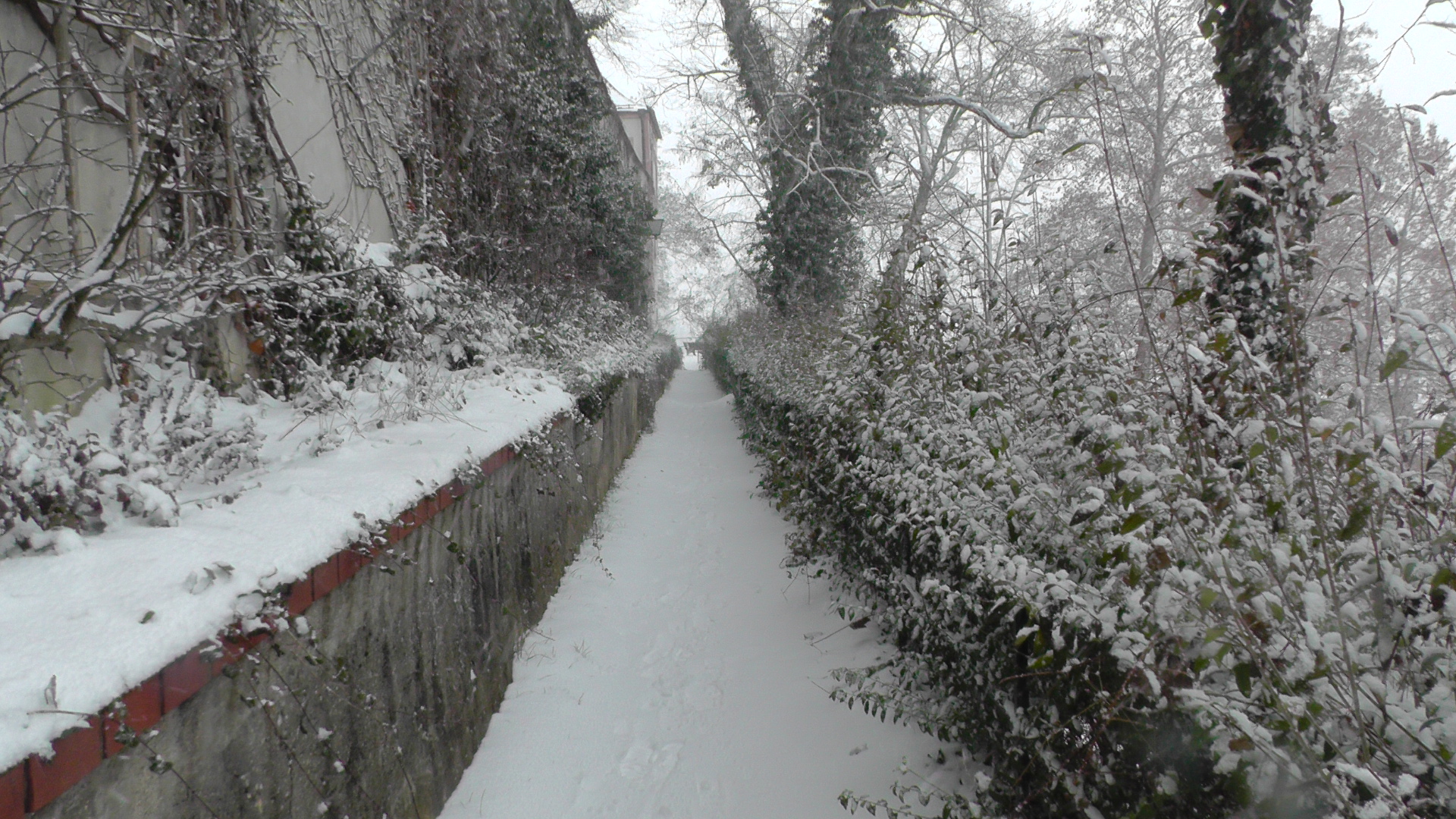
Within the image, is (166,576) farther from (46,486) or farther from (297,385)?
(297,385)

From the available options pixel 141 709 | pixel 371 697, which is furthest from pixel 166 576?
pixel 371 697

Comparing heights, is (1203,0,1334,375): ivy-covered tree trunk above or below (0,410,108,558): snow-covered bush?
above

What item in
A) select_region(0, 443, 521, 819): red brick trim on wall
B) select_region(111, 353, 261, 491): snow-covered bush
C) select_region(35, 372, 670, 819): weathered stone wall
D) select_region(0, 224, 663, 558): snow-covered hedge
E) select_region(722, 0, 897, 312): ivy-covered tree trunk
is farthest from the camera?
select_region(722, 0, 897, 312): ivy-covered tree trunk

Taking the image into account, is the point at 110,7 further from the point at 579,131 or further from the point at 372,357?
the point at 579,131

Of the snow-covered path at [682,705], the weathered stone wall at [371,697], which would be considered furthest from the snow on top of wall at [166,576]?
the snow-covered path at [682,705]

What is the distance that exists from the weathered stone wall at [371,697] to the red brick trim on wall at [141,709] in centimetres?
4

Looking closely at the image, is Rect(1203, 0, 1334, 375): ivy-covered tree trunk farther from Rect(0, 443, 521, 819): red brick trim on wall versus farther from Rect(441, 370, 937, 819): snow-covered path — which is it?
Rect(0, 443, 521, 819): red brick trim on wall

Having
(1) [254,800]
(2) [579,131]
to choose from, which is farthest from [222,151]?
(2) [579,131]

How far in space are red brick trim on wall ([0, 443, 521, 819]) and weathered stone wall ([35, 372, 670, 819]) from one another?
0.04m

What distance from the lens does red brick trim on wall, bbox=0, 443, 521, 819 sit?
1075mm

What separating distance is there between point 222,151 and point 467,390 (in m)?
1.80

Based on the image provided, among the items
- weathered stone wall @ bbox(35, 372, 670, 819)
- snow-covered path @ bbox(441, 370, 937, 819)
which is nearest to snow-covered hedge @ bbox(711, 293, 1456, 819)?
snow-covered path @ bbox(441, 370, 937, 819)

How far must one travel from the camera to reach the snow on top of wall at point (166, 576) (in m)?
1.20

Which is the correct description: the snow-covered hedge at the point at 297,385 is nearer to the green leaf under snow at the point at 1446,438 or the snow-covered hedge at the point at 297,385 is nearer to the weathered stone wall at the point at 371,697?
the weathered stone wall at the point at 371,697
